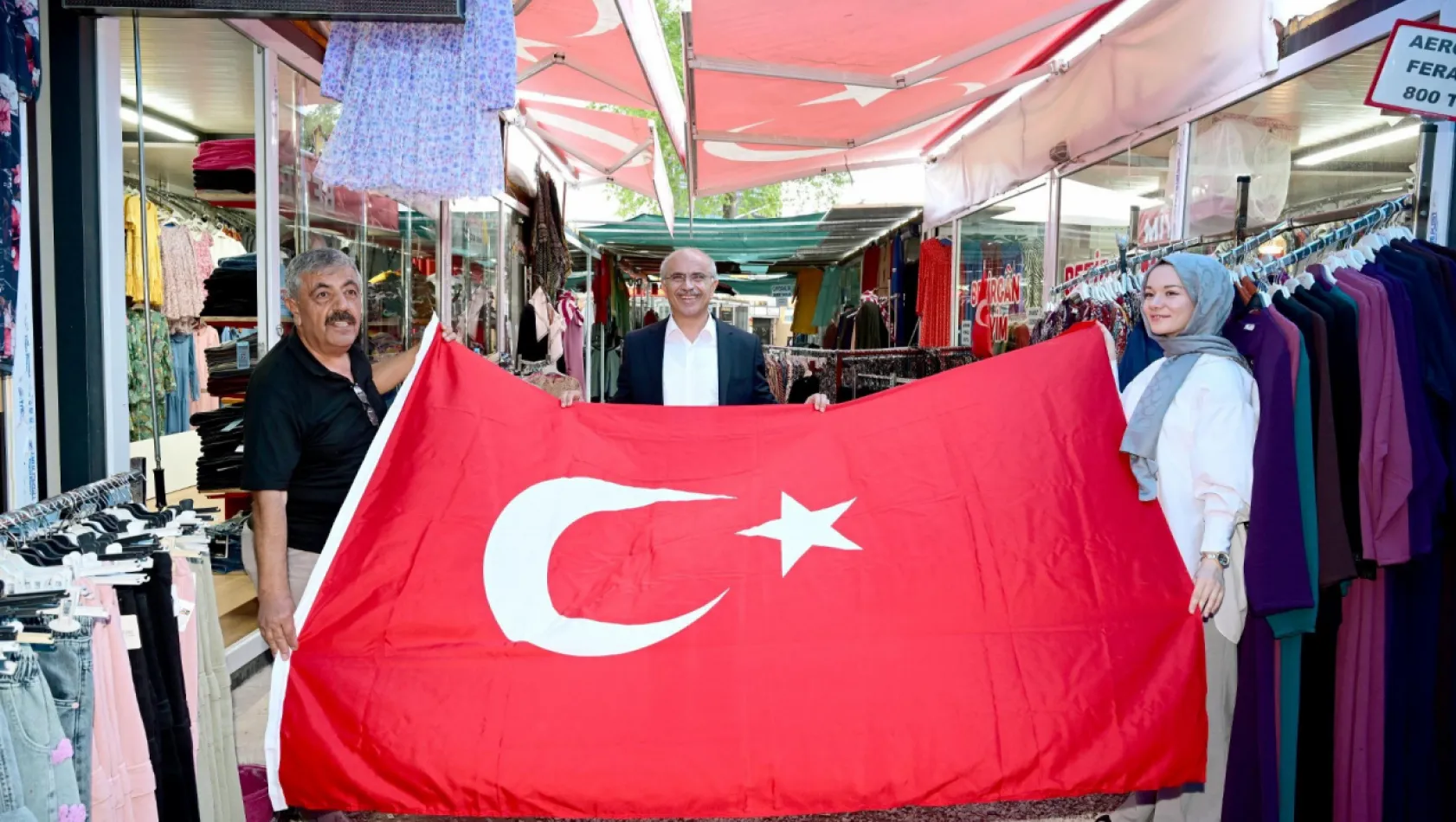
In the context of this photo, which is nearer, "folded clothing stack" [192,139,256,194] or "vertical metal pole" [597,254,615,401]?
"folded clothing stack" [192,139,256,194]

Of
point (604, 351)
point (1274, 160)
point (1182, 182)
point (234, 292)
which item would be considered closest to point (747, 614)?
point (1274, 160)

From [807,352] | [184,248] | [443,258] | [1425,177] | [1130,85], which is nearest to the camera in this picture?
[1425,177]

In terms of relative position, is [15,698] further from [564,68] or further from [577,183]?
[577,183]

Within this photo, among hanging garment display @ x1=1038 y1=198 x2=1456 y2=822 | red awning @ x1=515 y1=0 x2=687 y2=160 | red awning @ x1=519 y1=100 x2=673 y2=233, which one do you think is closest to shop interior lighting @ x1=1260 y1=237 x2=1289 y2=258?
hanging garment display @ x1=1038 y1=198 x2=1456 y2=822

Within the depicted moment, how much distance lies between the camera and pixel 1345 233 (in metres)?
2.57

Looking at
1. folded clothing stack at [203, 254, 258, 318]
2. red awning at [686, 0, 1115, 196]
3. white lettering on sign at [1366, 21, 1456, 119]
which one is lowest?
folded clothing stack at [203, 254, 258, 318]

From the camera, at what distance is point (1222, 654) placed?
2547mm

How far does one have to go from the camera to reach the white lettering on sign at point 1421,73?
2.29 meters

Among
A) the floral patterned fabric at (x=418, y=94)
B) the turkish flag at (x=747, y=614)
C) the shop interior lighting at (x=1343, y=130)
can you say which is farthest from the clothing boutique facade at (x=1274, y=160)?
the floral patterned fabric at (x=418, y=94)

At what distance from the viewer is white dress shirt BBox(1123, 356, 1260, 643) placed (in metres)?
2.34

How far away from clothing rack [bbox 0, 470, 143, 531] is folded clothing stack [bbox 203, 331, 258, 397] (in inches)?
80.4

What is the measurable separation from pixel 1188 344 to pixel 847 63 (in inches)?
121

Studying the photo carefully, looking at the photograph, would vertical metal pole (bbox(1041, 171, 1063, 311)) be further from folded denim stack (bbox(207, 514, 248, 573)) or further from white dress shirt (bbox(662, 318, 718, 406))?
folded denim stack (bbox(207, 514, 248, 573))

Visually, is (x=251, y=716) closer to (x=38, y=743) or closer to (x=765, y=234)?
(x=38, y=743)
